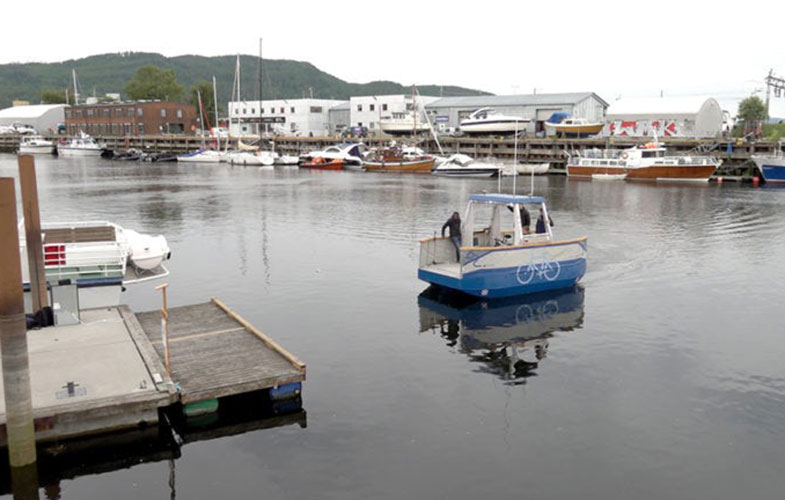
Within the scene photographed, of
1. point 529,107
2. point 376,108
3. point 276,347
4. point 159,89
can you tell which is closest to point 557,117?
point 529,107

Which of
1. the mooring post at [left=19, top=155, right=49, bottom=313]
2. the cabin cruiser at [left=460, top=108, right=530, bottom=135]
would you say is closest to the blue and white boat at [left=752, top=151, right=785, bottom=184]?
the cabin cruiser at [left=460, top=108, right=530, bottom=135]

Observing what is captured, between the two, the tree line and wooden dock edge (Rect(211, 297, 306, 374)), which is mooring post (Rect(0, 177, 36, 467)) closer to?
wooden dock edge (Rect(211, 297, 306, 374))

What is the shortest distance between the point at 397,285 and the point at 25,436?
48.3 ft

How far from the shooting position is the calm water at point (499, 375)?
1079cm

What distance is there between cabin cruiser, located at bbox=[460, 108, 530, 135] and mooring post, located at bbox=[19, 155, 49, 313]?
8147 cm

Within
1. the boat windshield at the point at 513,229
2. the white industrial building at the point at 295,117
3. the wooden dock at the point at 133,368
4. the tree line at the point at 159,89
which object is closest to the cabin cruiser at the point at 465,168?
the white industrial building at the point at 295,117

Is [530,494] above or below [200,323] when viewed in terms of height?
below

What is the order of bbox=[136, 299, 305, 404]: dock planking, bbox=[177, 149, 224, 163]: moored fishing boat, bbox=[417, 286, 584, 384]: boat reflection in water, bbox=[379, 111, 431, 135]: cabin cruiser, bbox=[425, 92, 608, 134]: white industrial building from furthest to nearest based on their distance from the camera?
bbox=[379, 111, 431, 135]: cabin cruiser → bbox=[177, 149, 224, 163]: moored fishing boat → bbox=[425, 92, 608, 134]: white industrial building → bbox=[417, 286, 584, 384]: boat reflection in water → bbox=[136, 299, 305, 404]: dock planking

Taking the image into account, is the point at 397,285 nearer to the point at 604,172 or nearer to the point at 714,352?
the point at 714,352

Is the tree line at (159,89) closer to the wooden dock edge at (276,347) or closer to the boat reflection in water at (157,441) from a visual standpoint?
the wooden dock edge at (276,347)

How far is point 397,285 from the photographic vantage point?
23609 millimetres

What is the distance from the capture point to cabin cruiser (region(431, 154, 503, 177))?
251 feet

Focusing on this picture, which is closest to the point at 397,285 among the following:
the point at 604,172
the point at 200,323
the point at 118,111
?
the point at 200,323

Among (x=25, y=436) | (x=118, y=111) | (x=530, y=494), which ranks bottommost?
(x=530, y=494)
